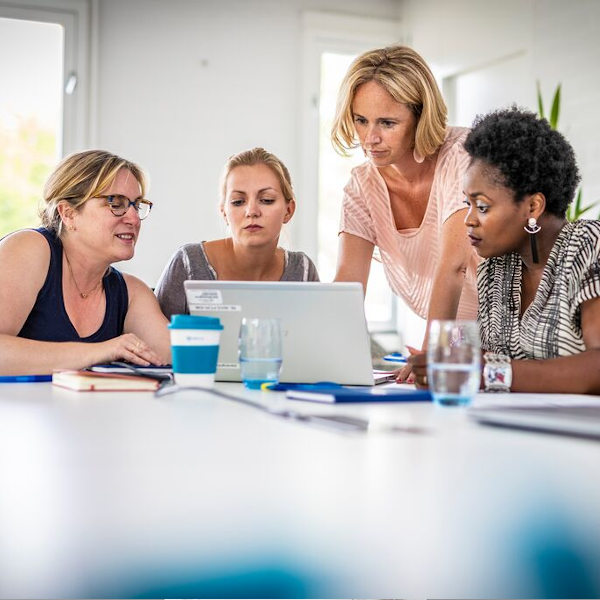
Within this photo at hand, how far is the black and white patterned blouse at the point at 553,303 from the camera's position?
69.5 inches

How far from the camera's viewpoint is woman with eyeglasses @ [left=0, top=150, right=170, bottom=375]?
7.00ft

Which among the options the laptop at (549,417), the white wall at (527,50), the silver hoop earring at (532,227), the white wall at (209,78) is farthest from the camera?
the white wall at (209,78)

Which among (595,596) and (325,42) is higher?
(325,42)

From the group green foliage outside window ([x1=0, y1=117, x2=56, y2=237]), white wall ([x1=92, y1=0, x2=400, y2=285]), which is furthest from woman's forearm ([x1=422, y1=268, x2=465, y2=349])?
green foliage outside window ([x1=0, y1=117, x2=56, y2=237])

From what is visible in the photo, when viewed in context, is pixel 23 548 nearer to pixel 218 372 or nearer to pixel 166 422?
pixel 166 422

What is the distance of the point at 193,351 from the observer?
1396 millimetres

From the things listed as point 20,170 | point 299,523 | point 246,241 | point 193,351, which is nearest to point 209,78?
point 20,170

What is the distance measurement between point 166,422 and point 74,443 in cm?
16

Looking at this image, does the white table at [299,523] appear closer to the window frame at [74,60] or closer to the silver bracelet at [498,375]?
the silver bracelet at [498,375]

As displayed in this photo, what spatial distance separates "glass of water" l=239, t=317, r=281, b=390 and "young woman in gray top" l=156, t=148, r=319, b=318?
107 centimetres

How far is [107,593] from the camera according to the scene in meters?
0.64

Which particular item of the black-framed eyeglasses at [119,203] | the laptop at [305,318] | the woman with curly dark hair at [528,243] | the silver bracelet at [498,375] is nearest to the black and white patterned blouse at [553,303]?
the woman with curly dark hair at [528,243]

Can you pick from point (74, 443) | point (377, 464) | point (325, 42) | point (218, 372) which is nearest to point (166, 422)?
point (74, 443)

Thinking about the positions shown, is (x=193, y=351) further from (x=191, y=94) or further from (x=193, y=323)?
(x=191, y=94)
